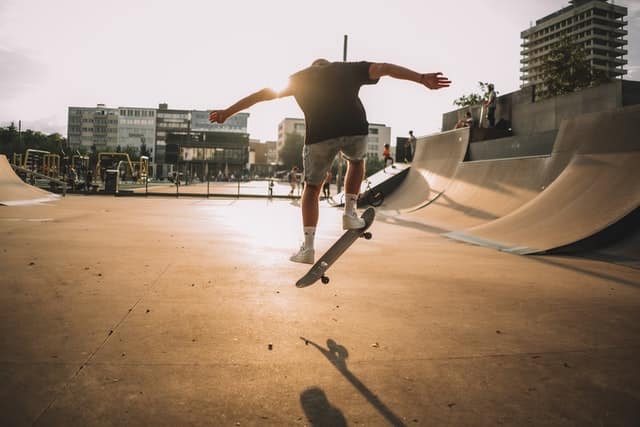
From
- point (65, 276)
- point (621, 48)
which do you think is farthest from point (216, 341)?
point (621, 48)

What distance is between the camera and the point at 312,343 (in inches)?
127

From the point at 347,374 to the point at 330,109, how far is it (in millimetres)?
2550

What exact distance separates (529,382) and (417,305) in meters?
1.81

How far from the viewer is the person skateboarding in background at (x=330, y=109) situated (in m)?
4.06

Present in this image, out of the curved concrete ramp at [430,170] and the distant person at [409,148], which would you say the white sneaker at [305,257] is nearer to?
the curved concrete ramp at [430,170]

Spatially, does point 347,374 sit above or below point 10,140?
below

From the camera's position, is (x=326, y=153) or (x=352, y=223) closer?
(x=326, y=153)

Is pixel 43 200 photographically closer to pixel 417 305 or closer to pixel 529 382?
pixel 417 305

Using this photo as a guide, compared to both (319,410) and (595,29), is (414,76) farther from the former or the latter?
(595,29)

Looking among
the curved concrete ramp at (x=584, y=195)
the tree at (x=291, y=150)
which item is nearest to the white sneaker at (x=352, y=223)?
the curved concrete ramp at (x=584, y=195)

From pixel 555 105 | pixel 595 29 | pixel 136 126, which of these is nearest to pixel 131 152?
pixel 136 126

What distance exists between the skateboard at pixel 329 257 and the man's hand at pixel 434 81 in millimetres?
1504

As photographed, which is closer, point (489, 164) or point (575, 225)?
point (575, 225)

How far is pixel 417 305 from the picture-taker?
4367 millimetres
